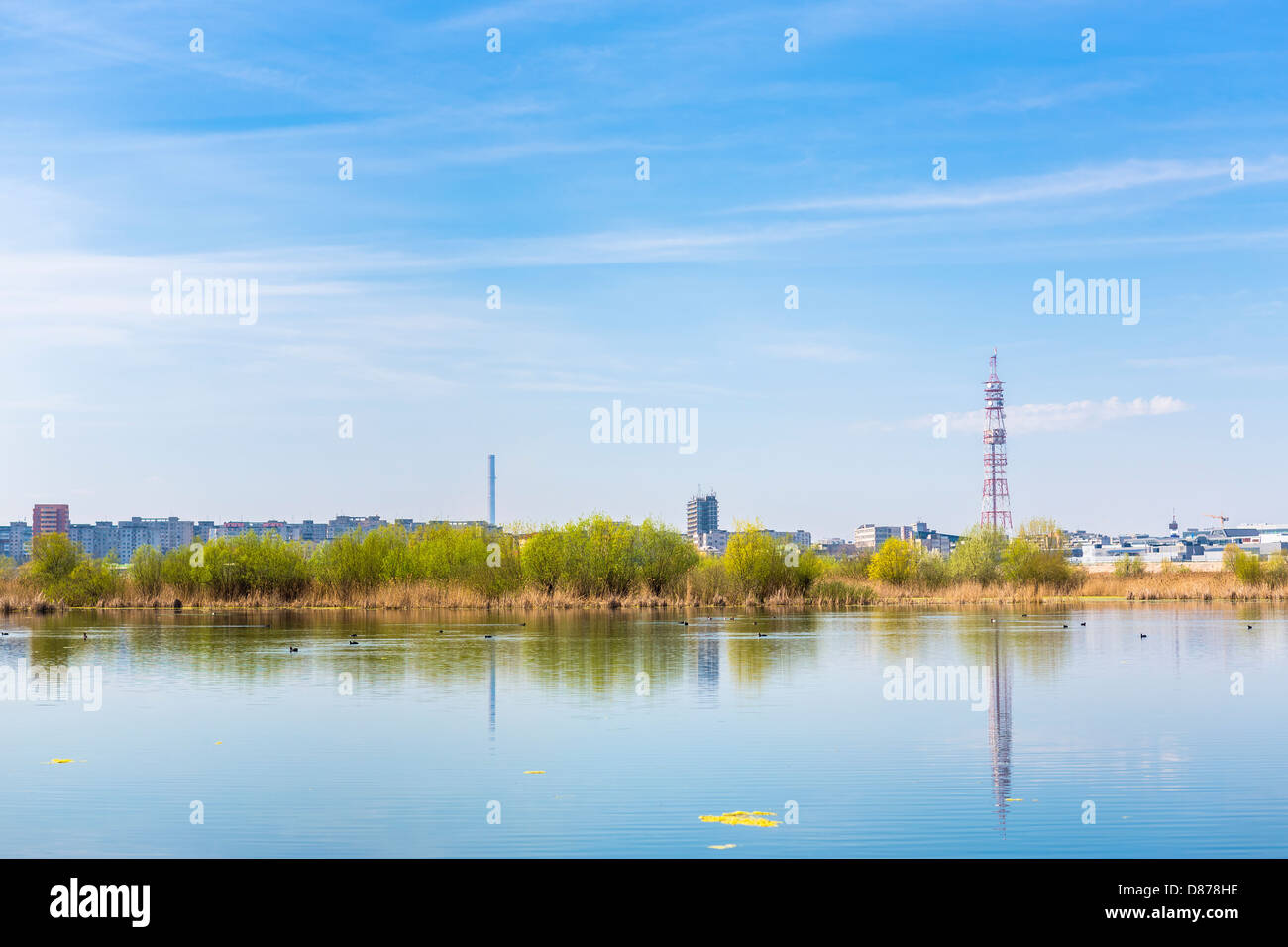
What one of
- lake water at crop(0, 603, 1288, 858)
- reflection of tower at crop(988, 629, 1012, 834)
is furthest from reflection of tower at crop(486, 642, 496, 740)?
reflection of tower at crop(988, 629, 1012, 834)

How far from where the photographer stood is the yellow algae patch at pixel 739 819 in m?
11.5

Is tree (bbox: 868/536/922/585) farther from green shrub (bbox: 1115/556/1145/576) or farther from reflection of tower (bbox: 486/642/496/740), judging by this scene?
reflection of tower (bbox: 486/642/496/740)

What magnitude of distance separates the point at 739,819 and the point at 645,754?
3695 millimetres

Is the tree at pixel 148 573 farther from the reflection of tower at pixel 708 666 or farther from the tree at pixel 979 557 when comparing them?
the tree at pixel 979 557

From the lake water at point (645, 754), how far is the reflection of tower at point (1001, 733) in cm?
6

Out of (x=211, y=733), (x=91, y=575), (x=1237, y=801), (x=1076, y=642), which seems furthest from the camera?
(x=91, y=575)

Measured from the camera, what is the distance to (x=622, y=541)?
5806 cm

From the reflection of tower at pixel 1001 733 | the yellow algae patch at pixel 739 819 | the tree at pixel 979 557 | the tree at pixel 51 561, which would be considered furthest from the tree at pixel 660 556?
the yellow algae patch at pixel 739 819

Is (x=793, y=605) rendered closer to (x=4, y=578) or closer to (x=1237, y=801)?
(x=4, y=578)

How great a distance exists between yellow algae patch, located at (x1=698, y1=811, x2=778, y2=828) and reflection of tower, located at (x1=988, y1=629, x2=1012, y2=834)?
Result: 2134 millimetres

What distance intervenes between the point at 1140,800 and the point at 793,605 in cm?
4662

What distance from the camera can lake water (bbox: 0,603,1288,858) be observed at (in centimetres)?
1123

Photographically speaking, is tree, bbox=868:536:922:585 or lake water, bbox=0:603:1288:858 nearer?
lake water, bbox=0:603:1288:858
